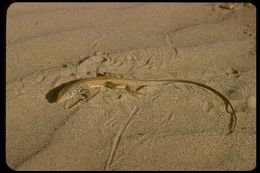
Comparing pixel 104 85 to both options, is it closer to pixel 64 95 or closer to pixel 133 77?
pixel 133 77

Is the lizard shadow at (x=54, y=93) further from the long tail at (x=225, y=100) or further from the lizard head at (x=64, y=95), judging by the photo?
the long tail at (x=225, y=100)

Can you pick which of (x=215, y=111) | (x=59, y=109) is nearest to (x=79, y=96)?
(x=59, y=109)

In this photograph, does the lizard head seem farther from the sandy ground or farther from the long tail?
the long tail

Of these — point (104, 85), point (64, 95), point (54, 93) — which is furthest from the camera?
point (104, 85)

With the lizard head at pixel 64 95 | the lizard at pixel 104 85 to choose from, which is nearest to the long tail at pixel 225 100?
the lizard at pixel 104 85

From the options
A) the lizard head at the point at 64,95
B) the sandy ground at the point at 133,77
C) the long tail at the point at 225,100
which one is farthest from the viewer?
the lizard head at the point at 64,95

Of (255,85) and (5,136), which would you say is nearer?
(5,136)

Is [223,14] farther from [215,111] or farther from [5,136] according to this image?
[5,136]

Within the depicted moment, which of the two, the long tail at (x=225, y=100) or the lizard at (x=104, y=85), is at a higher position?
the lizard at (x=104, y=85)

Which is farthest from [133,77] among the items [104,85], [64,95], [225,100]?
[225,100]
